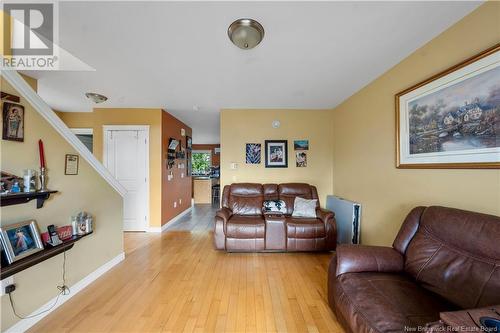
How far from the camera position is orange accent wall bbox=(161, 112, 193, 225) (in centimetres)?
404

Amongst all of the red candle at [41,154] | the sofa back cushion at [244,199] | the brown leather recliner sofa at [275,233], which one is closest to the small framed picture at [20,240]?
the red candle at [41,154]

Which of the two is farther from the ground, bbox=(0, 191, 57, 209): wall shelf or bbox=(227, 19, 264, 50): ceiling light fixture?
bbox=(227, 19, 264, 50): ceiling light fixture

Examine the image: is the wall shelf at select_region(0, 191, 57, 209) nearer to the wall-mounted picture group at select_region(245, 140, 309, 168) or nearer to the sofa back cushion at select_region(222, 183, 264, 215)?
the sofa back cushion at select_region(222, 183, 264, 215)

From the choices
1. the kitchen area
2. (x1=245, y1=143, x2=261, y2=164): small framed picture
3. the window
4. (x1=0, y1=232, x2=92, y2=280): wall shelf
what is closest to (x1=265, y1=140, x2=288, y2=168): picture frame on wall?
(x1=245, y1=143, x2=261, y2=164): small framed picture

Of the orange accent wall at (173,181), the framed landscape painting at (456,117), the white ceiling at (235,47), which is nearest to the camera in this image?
the framed landscape painting at (456,117)

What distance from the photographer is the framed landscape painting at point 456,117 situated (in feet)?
4.36

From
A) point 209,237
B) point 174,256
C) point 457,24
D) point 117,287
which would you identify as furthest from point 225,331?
point 457,24

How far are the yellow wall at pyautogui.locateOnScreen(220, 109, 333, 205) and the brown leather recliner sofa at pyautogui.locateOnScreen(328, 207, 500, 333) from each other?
7.49 ft

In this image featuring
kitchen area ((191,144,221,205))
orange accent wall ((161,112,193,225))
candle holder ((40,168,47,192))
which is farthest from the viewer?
kitchen area ((191,144,221,205))

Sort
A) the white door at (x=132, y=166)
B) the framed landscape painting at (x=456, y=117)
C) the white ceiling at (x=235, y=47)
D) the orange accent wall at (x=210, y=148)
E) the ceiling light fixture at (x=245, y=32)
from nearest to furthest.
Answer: the framed landscape painting at (x=456, y=117), the white ceiling at (x=235, y=47), the ceiling light fixture at (x=245, y=32), the white door at (x=132, y=166), the orange accent wall at (x=210, y=148)

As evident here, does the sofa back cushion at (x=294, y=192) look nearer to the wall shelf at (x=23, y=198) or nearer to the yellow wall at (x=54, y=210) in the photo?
the yellow wall at (x=54, y=210)

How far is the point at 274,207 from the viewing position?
3.33 metres

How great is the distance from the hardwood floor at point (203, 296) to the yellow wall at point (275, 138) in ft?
4.96

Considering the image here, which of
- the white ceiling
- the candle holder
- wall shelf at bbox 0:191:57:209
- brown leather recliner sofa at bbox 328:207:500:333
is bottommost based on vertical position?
brown leather recliner sofa at bbox 328:207:500:333
